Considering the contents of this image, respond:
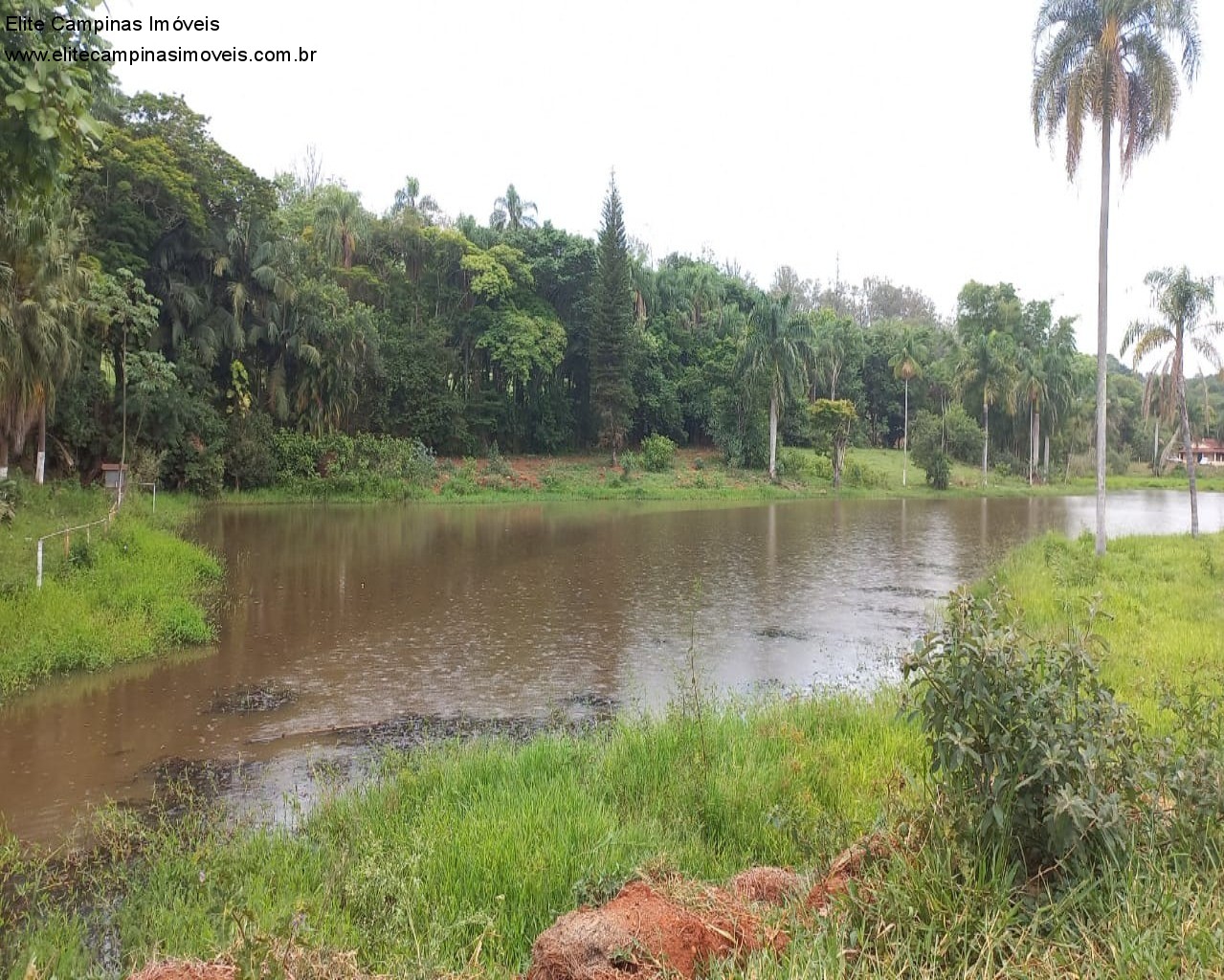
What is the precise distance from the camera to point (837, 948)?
2846 mm

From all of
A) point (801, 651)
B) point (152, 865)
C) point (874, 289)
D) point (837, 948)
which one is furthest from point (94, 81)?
point (874, 289)

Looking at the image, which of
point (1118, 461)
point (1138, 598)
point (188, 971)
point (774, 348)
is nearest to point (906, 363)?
point (774, 348)

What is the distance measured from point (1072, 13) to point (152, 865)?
19385 millimetres

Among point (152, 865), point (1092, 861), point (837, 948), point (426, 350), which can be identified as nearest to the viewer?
point (837, 948)

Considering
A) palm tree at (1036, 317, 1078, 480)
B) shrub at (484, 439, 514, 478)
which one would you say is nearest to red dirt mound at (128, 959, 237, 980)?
shrub at (484, 439, 514, 478)

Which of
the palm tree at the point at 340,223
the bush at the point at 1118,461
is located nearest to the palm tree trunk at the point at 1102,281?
the palm tree at the point at 340,223

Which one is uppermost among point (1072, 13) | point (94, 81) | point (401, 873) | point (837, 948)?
point (1072, 13)

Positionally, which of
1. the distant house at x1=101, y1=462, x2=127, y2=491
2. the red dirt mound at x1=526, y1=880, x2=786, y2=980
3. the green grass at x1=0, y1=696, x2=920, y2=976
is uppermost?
the distant house at x1=101, y1=462, x2=127, y2=491

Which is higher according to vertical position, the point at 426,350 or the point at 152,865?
the point at 426,350

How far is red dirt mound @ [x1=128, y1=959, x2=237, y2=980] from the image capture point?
2.76 meters

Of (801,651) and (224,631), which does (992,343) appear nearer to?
(801,651)

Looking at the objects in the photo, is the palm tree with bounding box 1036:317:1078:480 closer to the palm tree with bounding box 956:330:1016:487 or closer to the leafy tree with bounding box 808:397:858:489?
the palm tree with bounding box 956:330:1016:487

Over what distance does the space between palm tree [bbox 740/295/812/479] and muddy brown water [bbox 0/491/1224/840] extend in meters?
18.5

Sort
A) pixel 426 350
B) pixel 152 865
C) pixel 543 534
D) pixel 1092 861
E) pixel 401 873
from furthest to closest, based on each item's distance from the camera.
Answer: pixel 426 350 < pixel 543 534 < pixel 152 865 < pixel 401 873 < pixel 1092 861
